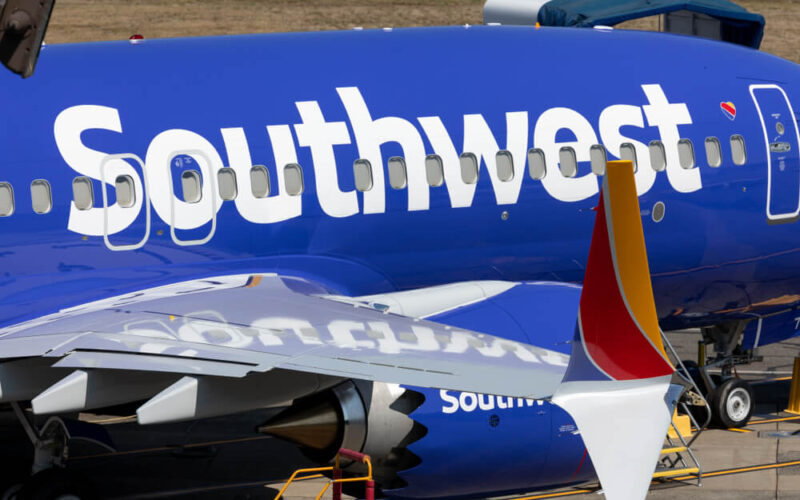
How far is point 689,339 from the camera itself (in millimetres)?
27672

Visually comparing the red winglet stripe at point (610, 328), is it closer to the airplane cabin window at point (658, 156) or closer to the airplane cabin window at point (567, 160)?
the airplane cabin window at point (567, 160)

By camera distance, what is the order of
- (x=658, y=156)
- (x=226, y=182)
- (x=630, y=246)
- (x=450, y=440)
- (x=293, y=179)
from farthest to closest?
(x=658, y=156) < (x=293, y=179) < (x=226, y=182) < (x=450, y=440) < (x=630, y=246)

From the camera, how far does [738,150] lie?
757 inches

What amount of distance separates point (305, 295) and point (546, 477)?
11.7 ft

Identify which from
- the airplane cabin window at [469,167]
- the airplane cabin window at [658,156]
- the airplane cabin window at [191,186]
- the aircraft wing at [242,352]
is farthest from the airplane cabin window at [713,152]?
the airplane cabin window at [191,186]

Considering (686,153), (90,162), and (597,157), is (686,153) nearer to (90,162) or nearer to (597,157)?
(597,157)

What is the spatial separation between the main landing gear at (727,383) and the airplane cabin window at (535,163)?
503 centimetres

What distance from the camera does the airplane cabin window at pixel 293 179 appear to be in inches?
666

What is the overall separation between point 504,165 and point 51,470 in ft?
23.0

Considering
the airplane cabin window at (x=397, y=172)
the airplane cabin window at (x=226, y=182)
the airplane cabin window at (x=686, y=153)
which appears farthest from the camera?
the airplane cabin window at (x=686, y=153)

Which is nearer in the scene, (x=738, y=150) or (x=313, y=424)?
(x=313, y=424)

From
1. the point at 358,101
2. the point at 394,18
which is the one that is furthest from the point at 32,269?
the point at 394,18

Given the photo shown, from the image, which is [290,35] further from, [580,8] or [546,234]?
[580,8]

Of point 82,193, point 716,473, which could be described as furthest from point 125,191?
point 716,473
